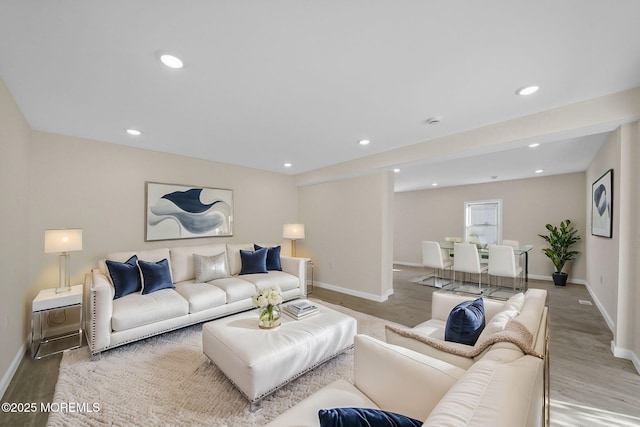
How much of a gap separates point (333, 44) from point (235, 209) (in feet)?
12.0

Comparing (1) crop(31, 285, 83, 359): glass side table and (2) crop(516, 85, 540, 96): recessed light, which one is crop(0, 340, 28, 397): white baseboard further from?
(2) crop(516, 85, 540, 96): recessed light

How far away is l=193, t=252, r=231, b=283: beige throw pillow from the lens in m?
3.52

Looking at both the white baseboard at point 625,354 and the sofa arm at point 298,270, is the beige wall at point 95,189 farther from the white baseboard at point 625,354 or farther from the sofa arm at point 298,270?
the white baseboard at point 625,354

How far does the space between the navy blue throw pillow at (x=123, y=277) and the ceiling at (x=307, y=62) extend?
1.59 m

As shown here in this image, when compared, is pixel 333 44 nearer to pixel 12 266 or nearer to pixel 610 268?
pixel 12 266

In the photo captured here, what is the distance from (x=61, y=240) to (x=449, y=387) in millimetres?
3644

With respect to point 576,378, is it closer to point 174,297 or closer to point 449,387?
point 449,387

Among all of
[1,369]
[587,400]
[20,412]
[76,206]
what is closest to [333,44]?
[587,400]

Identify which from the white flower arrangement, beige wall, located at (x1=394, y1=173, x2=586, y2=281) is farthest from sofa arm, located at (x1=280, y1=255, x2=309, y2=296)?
beige wall, located at (x1=394, y1=173, x2=586, y2=281)

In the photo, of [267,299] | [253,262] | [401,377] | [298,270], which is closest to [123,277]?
[253,262]

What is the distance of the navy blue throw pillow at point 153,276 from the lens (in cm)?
300

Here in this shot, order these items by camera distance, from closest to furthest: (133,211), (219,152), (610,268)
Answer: (610,268)
(133,211)
(219,152)

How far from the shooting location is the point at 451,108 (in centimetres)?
242

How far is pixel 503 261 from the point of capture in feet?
14.8
